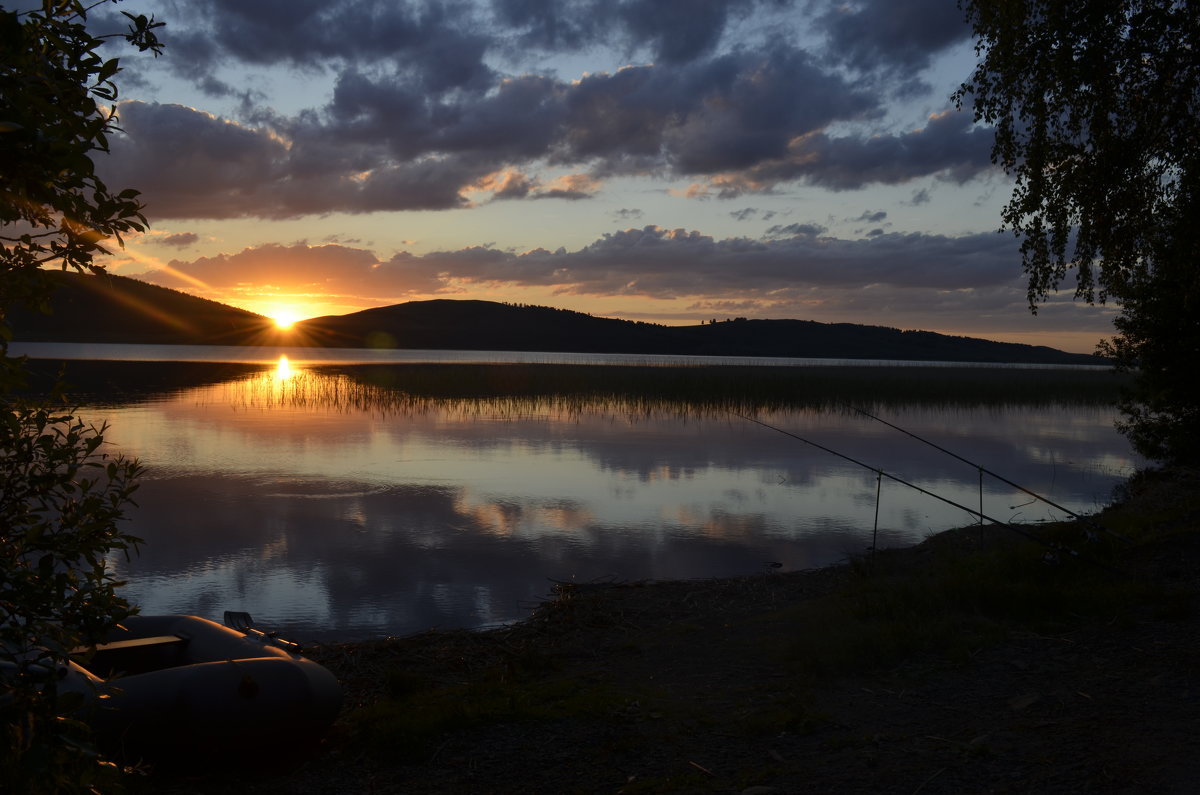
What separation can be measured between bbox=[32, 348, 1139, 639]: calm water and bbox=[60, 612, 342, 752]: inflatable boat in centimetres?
253

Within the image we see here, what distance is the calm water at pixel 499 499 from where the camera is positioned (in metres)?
10.3

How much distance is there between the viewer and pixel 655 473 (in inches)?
738

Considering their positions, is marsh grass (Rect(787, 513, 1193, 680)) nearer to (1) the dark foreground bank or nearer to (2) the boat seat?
(1) the dark foreground bank

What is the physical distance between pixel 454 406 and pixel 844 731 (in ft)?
95.3

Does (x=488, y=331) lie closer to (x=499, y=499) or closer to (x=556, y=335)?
(x=556, y=335)

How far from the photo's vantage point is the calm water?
1031 centimetres

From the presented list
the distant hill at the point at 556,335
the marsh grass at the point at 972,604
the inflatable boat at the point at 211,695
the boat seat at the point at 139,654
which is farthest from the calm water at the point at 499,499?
the distant hill at the point at 556,335

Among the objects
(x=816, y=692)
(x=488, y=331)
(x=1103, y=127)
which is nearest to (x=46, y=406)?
(x=816, y=692)

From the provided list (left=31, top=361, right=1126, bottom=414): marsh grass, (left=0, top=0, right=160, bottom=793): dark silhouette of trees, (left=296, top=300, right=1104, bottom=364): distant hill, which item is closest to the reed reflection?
(left=31, top=361, right=1126, bottom=414): marsh grass

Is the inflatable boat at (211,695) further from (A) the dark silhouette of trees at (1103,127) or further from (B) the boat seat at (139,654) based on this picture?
(A) the dark silhouette of trees at (1103,127)

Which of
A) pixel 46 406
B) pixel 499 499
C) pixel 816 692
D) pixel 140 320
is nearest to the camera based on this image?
pixel 46 406

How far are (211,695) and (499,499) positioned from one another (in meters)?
10.1

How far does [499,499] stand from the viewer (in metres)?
15.6

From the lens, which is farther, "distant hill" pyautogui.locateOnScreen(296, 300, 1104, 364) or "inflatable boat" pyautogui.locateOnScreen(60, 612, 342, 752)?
"distant hill" pyautogui.locateOnScreen(296, 300, 1104, 364)
